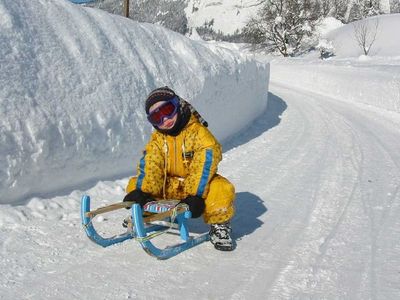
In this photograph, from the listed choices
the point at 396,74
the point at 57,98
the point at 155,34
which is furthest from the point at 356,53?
the point at 57,98

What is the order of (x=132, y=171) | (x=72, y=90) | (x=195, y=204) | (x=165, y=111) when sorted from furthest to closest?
1. (x=132, y=171)
2. (x=72, y=90)
3. (x=165, y=111)
4. (x=195, y=204)

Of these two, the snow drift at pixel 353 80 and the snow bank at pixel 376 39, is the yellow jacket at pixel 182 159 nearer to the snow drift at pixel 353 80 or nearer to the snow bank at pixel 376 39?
the snow drift at pixel 353 80

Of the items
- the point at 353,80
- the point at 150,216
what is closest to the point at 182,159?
the point at 150,216

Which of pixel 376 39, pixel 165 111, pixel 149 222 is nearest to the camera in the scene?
pixel 149 222

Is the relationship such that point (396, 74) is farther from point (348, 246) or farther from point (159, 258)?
point (159, 258)

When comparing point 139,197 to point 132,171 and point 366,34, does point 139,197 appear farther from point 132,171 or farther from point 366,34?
point 366,34

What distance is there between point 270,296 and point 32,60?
3.10 meters

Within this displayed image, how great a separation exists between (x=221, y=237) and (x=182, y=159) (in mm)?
693

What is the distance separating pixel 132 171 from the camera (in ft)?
18.5

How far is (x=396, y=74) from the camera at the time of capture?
17031 mm

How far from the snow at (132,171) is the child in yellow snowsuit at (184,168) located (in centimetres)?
31

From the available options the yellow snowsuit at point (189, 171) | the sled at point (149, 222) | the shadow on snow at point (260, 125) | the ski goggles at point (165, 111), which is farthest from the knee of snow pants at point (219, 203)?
the shadow on snow at point (260, 125)

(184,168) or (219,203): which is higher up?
(184,168)

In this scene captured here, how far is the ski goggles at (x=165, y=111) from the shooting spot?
3740 mm
